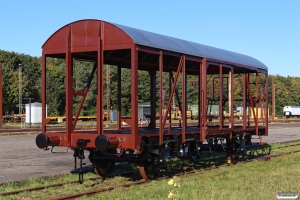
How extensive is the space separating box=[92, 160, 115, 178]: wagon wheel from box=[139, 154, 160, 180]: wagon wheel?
1154 mm

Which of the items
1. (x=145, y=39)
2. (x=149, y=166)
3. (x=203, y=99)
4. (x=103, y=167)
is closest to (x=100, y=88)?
(x=145, y=39)

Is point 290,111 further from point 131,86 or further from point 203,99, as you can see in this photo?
point 131,86

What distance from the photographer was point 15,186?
11.7 metres

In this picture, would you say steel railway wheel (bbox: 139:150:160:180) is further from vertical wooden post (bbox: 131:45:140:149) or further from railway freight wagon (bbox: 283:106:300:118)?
railway freight wagon (bbox: 283:106:300:118)

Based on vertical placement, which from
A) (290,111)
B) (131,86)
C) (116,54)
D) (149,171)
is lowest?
(149,171)

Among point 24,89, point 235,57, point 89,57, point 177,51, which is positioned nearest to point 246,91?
point 235,57

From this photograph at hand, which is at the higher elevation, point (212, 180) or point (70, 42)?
point (70, 42)

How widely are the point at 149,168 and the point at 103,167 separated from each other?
1.51 meters

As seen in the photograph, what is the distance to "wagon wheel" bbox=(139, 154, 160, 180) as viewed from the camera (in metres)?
12.3

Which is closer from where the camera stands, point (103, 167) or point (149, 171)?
point (149, 171)

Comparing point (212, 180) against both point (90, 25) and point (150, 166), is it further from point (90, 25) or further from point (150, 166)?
point (90, 25)

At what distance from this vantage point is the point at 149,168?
12633 mm

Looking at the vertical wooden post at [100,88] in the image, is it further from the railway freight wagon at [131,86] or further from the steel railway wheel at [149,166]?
the steel railway wheel at [149,166]

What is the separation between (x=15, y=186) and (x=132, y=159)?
2954 mm
